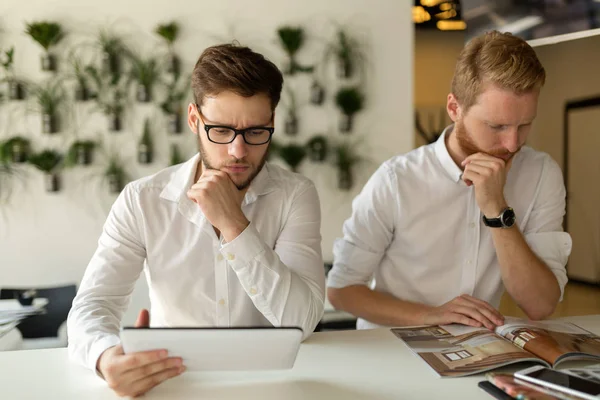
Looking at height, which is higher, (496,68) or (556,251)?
(496,68)

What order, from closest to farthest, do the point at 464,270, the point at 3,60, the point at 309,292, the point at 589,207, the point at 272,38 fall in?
the point at 309,292 → the point at 464,270 → the point at 3,60 → the point at 272,38 → the point at 589,207

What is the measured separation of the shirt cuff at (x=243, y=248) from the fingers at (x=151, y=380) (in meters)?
0.37

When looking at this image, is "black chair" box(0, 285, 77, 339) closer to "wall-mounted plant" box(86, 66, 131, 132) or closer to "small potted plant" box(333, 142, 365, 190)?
"wall-mounted plant" box(86, 66, 131, 132)

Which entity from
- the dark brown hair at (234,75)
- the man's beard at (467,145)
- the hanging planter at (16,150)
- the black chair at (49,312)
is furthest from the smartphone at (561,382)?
the hanging planter at (16,150)

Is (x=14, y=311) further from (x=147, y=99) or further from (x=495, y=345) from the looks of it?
(x=495, y=345)

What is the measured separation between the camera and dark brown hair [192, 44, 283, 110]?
5.34 ft

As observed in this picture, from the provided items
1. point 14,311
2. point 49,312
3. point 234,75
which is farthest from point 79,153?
point 234,75

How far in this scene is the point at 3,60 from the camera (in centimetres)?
420

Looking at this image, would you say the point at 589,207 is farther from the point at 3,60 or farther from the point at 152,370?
the point at 152,370

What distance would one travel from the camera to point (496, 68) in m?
1.87

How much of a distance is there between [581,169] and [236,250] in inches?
265

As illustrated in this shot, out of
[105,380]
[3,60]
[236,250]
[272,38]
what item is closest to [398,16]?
[272,38]

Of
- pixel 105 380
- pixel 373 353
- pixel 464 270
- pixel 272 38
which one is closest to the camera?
pixel 105 380

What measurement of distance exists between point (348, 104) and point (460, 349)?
3.26 metres
